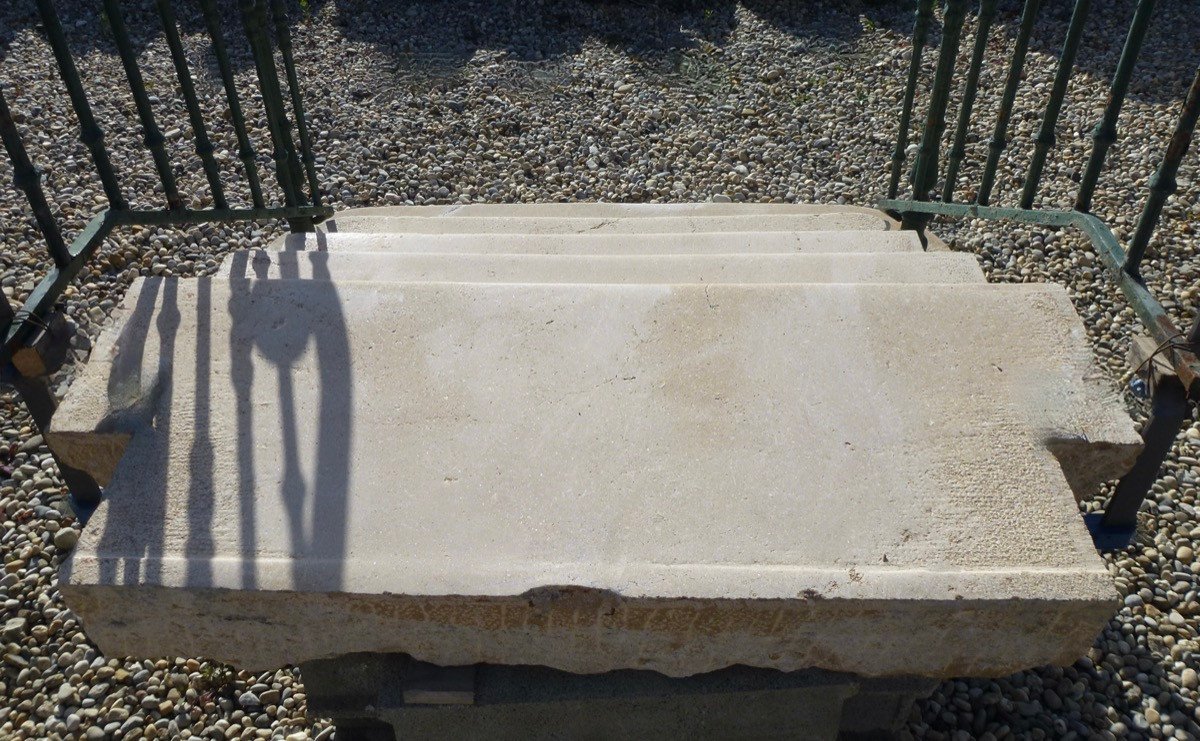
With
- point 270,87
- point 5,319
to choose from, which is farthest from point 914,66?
point 5,319

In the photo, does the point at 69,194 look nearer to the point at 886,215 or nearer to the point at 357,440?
the point at 357,440

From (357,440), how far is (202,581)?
450 mm

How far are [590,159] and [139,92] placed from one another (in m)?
3.41

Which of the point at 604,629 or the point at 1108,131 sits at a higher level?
the point at 1108,131

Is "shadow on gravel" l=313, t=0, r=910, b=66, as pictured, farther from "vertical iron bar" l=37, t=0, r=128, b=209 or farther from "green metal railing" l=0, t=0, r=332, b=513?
"vertical iron bar" l=37, t=0, r=128, b=209

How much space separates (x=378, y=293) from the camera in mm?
2459

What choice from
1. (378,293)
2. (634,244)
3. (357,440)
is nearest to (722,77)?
(634,244)

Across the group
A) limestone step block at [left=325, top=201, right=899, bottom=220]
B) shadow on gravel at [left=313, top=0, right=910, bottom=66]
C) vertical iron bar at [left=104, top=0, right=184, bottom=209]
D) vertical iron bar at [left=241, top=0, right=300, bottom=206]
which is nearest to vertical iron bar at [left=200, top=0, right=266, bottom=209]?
vertical iron bar at [left=241, top=0, right=300, bottom=206]

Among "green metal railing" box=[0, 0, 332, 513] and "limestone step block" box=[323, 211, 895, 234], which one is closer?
"green metal railing" box=[0, 0, 332, 513]

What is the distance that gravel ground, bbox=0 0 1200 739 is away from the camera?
2.88 metres

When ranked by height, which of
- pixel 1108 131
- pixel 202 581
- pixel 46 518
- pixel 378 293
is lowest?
pixel 46 518

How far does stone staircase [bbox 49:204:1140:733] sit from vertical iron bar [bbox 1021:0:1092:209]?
53cm

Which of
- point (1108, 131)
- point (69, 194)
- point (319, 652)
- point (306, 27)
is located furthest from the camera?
point (306, 27)

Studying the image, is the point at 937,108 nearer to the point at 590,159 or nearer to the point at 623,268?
the point at 623,268
